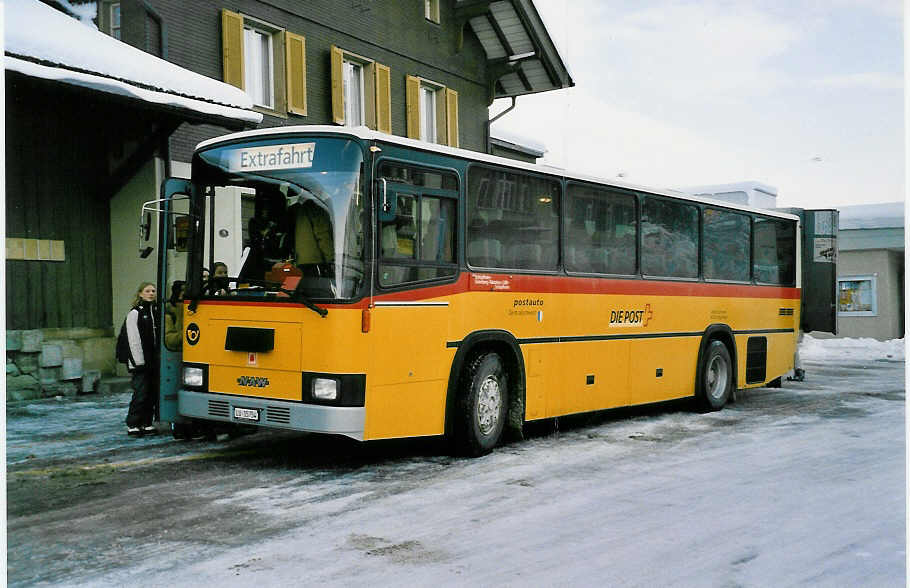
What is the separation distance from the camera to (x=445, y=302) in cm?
884

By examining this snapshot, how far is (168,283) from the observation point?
948 cm

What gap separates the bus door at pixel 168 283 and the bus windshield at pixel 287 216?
359 mm

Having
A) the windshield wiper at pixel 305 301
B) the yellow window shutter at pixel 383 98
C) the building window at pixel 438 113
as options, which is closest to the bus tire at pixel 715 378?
the windshield wiper at pixel 305 301

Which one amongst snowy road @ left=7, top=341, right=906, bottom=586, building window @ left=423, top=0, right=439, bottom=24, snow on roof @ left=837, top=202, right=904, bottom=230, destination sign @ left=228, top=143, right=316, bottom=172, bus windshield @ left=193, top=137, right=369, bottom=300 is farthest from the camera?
snow on roof @ left=837, top=202, right=904, bottom=230

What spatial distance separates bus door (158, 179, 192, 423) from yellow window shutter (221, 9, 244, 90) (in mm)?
8217

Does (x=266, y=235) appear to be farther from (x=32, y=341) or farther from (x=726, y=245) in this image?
(x=726, y=245)

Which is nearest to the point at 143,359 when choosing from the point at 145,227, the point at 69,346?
the point at 145,227

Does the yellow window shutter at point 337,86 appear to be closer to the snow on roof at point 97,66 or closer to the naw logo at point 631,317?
the snow on roof at point 97,66

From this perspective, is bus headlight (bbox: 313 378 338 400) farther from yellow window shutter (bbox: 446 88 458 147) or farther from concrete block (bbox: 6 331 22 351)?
yellow window shutter (bbox: 446 88 458 147)

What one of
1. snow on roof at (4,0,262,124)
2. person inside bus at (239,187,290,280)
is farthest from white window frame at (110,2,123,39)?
person inside bus at (239,187,290,280)

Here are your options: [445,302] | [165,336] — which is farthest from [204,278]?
[445,302]

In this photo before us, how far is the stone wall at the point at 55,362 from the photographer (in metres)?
13.2

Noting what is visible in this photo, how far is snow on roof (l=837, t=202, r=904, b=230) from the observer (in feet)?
100

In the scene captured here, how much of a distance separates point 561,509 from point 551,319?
352 centimetres
